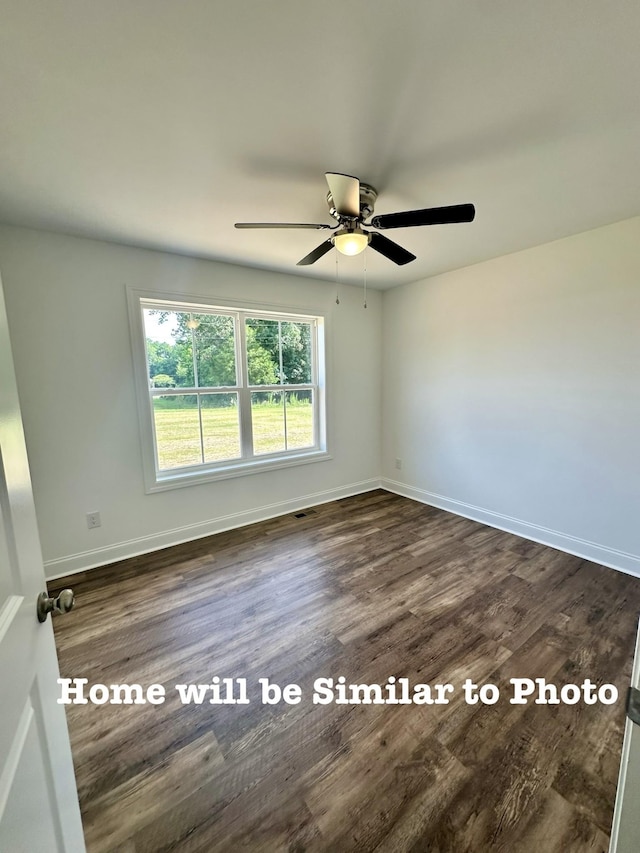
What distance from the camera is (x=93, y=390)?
2.57m

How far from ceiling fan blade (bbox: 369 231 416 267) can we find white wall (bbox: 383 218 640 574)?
1362 mm

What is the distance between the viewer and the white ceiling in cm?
101

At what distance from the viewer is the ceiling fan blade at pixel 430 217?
1500mm

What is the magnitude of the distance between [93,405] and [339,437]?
241 cm

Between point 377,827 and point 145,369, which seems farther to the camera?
point 145,369

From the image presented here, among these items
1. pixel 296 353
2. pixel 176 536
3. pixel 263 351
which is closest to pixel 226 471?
pixel 176 536

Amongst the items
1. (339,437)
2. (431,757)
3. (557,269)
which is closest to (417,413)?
(339,437)

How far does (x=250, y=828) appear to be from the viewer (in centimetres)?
112

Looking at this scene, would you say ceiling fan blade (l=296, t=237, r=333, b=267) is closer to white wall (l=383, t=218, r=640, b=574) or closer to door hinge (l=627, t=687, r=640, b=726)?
white wall (l=383, t=218, r=640, b=574)

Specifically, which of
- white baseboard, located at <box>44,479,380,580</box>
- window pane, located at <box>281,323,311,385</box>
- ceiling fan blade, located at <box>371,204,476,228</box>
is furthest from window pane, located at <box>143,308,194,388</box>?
ceiling fan blade, located at <box>371,204,476,228</box>

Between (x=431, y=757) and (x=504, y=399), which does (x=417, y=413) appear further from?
(x=431, y=757)

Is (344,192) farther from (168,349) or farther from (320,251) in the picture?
(168,349)

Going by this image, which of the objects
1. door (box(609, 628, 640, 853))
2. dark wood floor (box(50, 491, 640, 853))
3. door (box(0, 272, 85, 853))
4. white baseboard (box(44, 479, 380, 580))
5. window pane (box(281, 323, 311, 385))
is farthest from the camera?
window pane (box(281, 323, 311, 385))

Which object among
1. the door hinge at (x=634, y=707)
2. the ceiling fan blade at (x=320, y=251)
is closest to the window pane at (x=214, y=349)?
the ceiling fan blade at (x=320, y=251)
